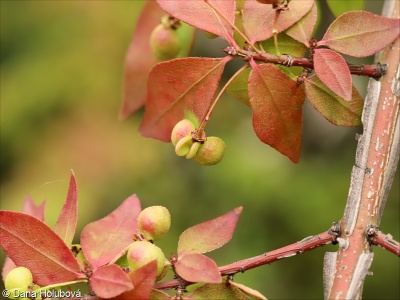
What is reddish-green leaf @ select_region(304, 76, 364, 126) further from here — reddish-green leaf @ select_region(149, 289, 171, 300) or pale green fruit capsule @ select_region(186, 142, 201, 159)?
reddish-green leaf @ select_region(149, 289, 171, 300)

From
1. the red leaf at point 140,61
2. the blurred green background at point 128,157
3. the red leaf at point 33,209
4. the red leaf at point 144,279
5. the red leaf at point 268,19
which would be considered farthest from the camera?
the blurred green background at point 128,157

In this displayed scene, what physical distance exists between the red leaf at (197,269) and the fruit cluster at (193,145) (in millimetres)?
113

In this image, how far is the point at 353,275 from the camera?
0.65m

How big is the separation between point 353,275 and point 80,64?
1.77m

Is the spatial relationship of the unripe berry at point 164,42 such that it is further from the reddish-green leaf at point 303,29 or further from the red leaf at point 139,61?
the reddish-green leaf at point 303,29

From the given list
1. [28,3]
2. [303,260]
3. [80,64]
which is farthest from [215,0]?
[28,3]

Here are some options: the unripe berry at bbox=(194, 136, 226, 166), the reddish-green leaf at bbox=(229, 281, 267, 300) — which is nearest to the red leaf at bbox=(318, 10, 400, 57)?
the unripe berry at bbox=(194, 136, 226, 166)

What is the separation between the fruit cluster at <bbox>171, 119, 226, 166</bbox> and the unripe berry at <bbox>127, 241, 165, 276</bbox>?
11cm

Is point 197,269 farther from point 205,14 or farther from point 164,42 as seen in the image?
point 164,42

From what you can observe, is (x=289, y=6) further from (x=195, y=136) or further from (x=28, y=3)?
(x=28, y=3)

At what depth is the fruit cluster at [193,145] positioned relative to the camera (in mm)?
693

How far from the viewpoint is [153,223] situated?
66cm

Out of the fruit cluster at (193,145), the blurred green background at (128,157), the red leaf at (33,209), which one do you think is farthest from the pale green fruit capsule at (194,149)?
the blurred green background at (128,157)

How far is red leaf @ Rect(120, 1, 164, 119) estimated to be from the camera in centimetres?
95
